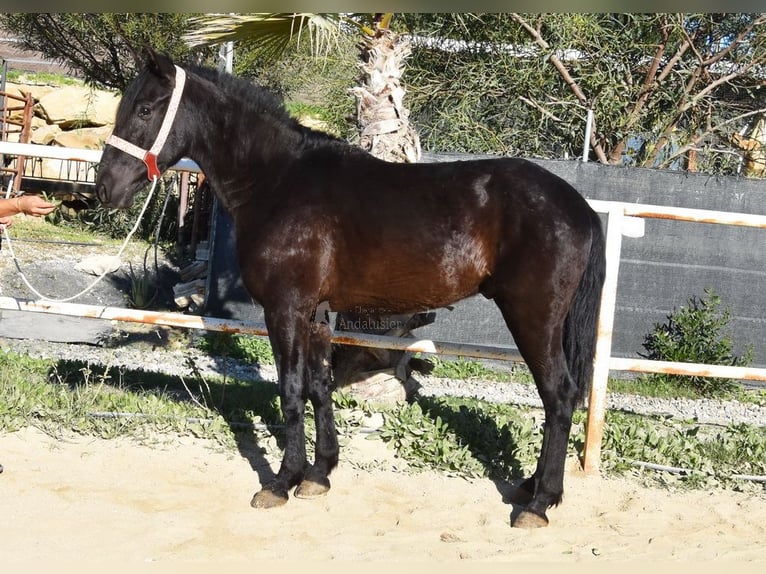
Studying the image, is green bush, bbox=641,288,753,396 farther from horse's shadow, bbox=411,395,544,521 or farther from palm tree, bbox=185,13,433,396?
palm tree, bbox=185,13,433,396

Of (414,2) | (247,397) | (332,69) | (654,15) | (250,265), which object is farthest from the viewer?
(332,69)

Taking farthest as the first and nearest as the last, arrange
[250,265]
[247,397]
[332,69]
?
[332,69] → [247,397] → [250,265]

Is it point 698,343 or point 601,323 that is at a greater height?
point 601,323

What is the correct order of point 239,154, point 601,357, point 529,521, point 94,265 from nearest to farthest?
point 529,521 → point 239,154 → point 601,357 → point 94,265

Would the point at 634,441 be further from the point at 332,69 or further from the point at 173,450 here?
the point at 332,69

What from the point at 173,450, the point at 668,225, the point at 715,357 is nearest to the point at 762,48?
the point at 668,225

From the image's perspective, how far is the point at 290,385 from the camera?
4129 mm

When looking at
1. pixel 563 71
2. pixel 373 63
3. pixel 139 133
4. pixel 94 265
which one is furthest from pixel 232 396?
pixel 563 71

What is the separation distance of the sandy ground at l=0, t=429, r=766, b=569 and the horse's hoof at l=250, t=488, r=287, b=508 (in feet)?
0.16

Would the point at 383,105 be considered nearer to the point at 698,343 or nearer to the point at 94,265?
the point at 698,343

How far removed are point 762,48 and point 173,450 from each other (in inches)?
383

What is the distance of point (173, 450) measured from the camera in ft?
15.0

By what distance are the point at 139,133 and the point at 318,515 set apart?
7.42 ft

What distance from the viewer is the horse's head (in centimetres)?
411
